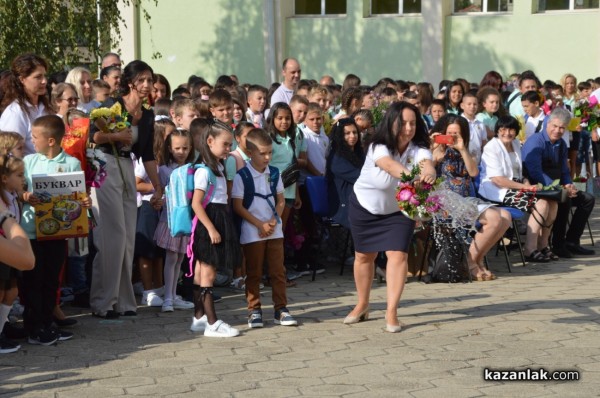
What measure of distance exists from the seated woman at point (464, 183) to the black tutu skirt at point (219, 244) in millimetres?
3416

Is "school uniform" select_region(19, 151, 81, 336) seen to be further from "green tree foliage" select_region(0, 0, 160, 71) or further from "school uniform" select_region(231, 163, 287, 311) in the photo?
"green tree foliage" select_region(0, 0, 160, 71)

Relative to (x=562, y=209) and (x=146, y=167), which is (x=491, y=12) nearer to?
(x=562, y=209)

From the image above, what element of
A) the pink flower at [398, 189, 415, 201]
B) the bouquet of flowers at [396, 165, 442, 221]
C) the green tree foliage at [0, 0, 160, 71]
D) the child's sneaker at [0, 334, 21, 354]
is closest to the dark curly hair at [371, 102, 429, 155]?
the bouquet of flowers at [396, 165, 442, 221]

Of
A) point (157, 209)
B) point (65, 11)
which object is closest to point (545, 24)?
point (65, 11)

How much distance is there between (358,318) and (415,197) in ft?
4.16

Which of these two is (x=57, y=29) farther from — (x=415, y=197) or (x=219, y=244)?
(x=415, y=197)

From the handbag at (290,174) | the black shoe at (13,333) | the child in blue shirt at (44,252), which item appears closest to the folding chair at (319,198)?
the handbag at (290,174)

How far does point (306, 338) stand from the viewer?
867 centimetres

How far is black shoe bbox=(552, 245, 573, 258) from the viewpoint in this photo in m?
13.2

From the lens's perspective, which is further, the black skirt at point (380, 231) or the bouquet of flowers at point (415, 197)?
the black skirt at point (380, 231)

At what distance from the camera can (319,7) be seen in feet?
87.5

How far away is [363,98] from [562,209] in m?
2.66

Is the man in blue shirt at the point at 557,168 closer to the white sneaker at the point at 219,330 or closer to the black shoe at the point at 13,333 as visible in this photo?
the white sneaker at the point at 219,330

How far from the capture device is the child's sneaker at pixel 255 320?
9023 mm
